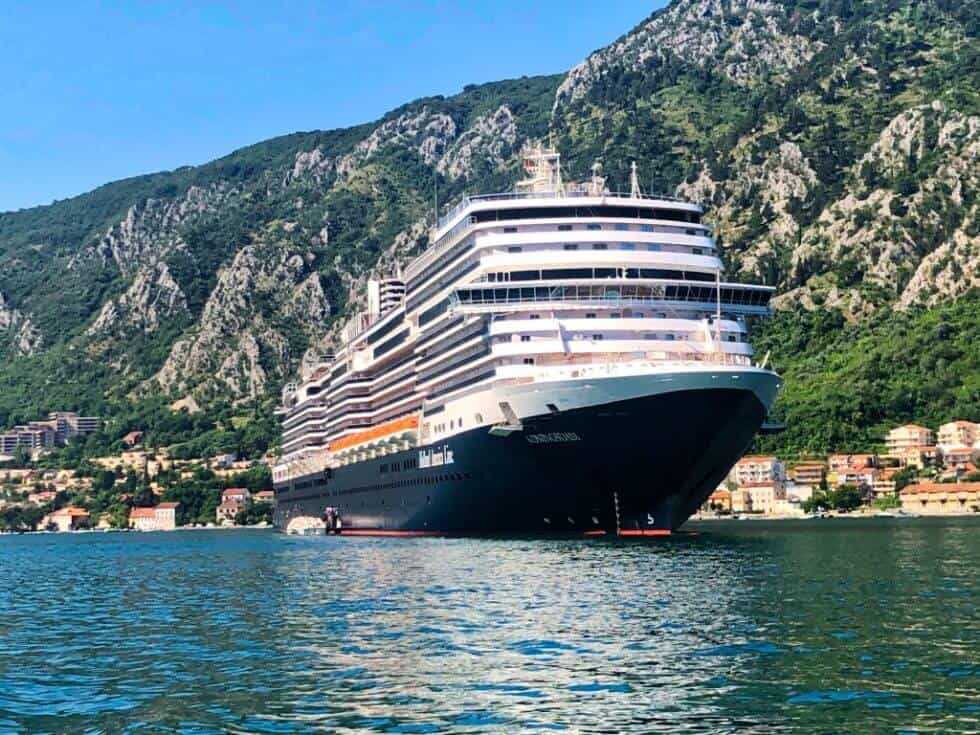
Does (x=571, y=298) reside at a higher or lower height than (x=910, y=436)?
higher

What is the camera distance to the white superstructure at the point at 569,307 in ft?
219

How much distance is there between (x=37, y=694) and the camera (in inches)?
1070

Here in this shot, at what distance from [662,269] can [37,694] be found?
1962 inches

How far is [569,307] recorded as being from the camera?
69688mm

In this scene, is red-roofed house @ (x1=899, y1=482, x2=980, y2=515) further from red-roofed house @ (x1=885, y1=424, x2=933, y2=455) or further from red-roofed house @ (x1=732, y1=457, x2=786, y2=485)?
red-roofed house @ (x1=732, y1=457, x2=786, y2=485)

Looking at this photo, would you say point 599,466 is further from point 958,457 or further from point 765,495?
point 765,495

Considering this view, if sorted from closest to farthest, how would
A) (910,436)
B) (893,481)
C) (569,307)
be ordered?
(569,307), (893,481), (910,436)

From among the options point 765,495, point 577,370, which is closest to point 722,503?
point 765,495

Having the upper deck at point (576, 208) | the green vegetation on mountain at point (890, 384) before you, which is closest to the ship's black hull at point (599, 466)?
the upper deck at point (576, 208)

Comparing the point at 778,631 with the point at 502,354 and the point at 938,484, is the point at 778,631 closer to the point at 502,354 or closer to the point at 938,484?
the point at 502,354

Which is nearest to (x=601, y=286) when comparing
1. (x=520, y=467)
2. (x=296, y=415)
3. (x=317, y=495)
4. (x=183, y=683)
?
(x=520, y=467)

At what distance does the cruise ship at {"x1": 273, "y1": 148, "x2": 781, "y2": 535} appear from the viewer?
63.7m

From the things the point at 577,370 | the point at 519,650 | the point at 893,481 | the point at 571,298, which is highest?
the point at 571,298

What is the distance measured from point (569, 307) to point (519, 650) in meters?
40.7
